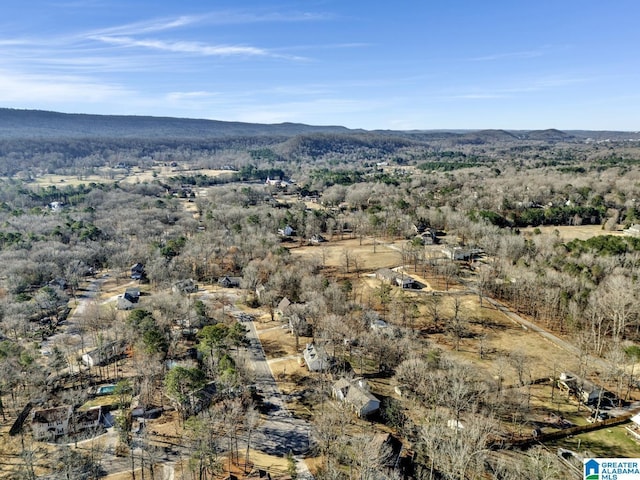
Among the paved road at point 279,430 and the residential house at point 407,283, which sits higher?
the residential house at point 407,283

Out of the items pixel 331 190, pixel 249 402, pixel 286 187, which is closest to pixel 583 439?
pixel 249 402

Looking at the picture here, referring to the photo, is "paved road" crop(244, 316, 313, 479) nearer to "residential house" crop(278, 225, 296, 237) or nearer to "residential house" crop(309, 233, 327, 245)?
"residential house" crop(309, 233, 327, 245)

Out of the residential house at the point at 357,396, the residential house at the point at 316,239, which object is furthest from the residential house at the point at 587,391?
the residential house at the point at 316,239

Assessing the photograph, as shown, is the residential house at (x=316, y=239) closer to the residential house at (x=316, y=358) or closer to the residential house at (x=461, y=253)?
the residential house at (x=461, y=253)

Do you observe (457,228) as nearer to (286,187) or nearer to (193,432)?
(193,432)

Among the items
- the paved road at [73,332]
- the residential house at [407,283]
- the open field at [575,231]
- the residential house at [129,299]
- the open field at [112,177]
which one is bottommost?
the paved road at [73,332]
